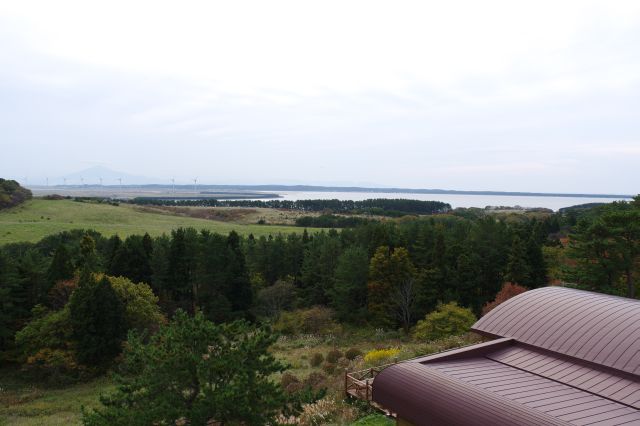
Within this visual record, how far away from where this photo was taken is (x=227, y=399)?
11312 mm

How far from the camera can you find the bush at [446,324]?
33.3m

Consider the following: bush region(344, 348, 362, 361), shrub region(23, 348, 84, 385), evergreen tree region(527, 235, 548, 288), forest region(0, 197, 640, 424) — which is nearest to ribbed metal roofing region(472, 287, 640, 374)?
bush region(344, 348, 362, 361)

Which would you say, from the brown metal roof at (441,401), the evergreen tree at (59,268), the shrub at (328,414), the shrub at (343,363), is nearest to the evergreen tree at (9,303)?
the evergreen tree at (59,268)

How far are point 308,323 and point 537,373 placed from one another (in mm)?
33901

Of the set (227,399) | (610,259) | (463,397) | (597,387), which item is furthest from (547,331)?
(610,259)

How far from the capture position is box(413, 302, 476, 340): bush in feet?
109

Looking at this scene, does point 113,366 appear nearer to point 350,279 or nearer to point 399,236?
point 350,279

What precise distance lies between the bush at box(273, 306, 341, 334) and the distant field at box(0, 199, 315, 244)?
52217mm

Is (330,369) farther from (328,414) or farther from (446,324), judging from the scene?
(446,324)

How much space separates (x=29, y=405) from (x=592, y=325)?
2952 cm

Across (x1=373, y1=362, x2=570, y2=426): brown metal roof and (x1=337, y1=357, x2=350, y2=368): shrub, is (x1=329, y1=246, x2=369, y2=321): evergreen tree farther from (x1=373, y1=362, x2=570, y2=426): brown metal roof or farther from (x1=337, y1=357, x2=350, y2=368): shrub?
(x1=373, y1=362, x2=570, y2=426): brown metal roof

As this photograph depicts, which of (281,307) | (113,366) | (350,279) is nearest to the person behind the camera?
(113,366)

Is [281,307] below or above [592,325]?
below

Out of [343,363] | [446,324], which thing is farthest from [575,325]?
[446,324]
